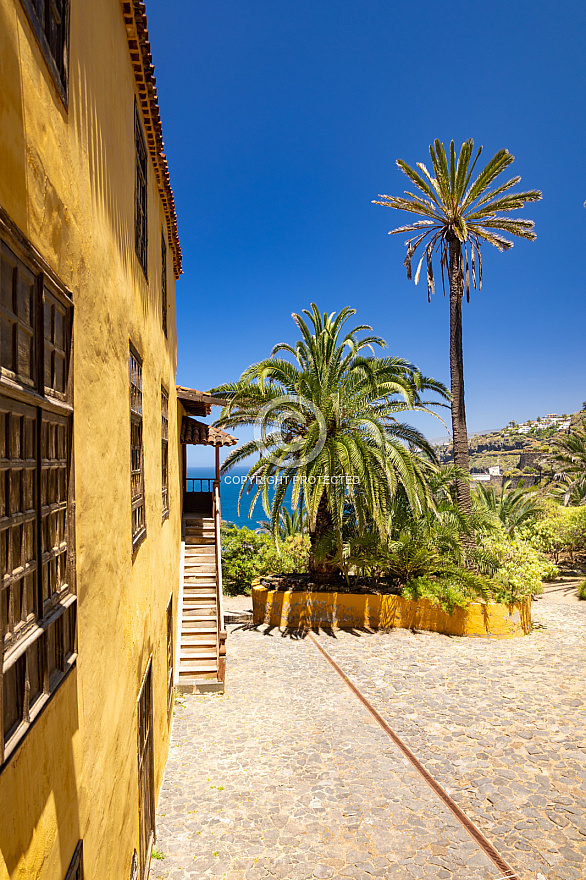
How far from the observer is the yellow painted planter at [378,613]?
13266 millimetres

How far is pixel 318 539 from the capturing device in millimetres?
14398

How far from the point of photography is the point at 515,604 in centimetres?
1338

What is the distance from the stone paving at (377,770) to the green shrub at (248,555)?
725 cm

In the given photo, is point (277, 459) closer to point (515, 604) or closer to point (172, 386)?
point (172, 386)

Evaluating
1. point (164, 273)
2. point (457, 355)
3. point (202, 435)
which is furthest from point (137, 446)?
point (457, 355)

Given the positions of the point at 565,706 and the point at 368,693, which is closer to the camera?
the point at 565,706

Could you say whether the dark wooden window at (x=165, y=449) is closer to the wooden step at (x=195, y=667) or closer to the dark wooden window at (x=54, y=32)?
the wooden step at (x=195, y=667)

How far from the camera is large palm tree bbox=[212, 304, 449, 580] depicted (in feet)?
41.1

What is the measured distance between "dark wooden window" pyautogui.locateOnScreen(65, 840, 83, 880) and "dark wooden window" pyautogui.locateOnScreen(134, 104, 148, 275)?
506 centimetres

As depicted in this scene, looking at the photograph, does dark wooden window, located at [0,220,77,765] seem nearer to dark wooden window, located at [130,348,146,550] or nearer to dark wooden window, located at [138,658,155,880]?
dark wooden window, located at [130,348,146,550]

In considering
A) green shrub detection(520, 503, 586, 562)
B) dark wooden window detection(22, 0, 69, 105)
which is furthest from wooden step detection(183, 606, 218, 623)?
green shrub detection(520, 503, 586, 562)

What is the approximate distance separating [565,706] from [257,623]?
8.18 metres

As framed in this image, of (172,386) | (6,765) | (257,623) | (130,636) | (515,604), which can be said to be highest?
(172,386)

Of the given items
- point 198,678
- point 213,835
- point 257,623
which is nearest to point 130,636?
point 213,835
